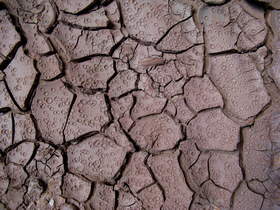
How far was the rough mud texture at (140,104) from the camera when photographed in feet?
5.10

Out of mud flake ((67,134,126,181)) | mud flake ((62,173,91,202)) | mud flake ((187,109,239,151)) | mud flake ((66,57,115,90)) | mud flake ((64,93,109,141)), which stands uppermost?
mud flake ((66,57,115,90))

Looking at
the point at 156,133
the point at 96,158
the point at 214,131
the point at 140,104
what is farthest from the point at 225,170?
the point at 96,158

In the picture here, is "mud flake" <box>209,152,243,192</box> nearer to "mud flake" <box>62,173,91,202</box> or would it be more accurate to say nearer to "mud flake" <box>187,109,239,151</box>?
"mud flake" <box>187,109,239,151</box>

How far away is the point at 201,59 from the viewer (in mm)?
1629

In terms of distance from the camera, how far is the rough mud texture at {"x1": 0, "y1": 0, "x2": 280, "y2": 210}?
1556 mm

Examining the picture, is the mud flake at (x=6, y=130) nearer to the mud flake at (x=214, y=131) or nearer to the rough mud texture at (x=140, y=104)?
the rough mud texture at (x=140, y=104)

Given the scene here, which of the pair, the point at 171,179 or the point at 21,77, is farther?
the point at 21,77

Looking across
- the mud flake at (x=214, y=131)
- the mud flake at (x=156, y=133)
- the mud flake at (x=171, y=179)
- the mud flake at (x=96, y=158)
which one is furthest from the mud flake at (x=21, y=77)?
the mud flake at (x=214, y=131)

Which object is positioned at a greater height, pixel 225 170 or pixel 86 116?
pixel 86 116

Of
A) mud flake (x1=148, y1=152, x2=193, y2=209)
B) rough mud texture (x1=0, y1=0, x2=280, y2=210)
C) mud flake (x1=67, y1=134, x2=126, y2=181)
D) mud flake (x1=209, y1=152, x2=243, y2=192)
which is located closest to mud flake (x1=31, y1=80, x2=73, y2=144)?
rough mud texture (x1=0, y1=0, x2=280, y2=210)

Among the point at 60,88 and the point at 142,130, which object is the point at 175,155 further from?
the point at 60,88

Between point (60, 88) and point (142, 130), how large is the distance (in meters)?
0.51

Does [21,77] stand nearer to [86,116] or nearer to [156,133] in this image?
[86,116]

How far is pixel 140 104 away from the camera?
1.66 metres
